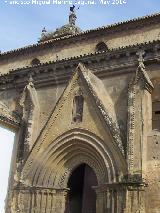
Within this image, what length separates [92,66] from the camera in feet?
51.9

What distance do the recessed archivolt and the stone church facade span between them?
36 mm

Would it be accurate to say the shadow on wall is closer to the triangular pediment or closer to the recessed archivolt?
the recessed archivolt

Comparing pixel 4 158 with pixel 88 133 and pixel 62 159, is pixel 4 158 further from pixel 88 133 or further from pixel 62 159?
pixel 88 133

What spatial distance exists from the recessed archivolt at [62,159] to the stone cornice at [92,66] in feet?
9.12

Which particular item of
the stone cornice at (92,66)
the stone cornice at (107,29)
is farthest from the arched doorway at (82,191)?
the stone cornice at (107,29)

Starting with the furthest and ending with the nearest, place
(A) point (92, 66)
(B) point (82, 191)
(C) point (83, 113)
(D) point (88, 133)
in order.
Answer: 1. (B) point (82, 191)
2. (A) point (92, 66)
3. (C) point (83, 113)
4. (D) point (88, 133)

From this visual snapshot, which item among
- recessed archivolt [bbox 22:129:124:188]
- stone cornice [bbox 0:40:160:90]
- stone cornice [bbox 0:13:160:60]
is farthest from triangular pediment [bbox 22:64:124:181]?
stone cornice [bbox 0:13:160:60]

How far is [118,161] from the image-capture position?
13.3 meters

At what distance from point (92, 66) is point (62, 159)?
3894 mm

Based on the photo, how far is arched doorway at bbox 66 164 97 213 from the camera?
15.0 meters

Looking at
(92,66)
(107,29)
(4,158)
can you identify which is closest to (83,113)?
(92,66)

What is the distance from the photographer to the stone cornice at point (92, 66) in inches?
579

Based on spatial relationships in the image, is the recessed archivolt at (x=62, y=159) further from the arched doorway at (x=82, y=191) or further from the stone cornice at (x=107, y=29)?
the stone cornice at (x=107, y=29)

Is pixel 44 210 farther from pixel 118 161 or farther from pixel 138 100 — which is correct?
pixel 138 100
